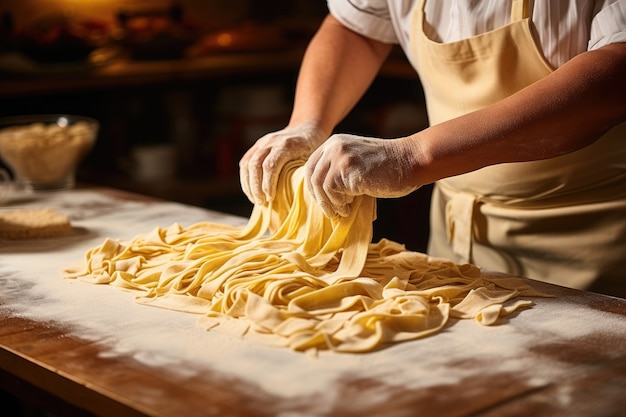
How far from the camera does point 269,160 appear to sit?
7.29 ft

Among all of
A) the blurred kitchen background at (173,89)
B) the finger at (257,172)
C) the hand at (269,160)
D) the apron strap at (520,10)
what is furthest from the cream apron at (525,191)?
the blurred kitchen background at (173,89)

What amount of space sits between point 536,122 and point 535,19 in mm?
389

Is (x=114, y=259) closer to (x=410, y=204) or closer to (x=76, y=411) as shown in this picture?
(x=76, y=411)

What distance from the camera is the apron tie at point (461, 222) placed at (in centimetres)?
246

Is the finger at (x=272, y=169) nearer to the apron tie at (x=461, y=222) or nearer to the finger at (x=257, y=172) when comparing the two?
the finger at (x=257, y=172)

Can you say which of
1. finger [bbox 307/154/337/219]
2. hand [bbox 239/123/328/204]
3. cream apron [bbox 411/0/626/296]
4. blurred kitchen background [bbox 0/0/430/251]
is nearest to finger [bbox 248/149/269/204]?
hand [bbox 239/123/328/204]

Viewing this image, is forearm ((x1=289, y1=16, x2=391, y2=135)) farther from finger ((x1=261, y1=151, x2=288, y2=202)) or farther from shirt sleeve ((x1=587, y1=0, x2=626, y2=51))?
shirt sleeve ((x1=587, y1=0, x2=626, y2=51))

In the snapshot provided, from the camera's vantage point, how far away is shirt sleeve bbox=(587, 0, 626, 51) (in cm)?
198

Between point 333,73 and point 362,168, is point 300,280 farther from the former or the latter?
point 333,73

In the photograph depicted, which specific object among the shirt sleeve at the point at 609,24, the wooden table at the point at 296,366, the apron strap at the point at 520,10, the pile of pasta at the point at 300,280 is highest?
the apron strap at the point at 520,10

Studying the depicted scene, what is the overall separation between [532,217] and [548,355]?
2.58ft

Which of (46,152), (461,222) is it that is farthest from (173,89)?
(461,222)

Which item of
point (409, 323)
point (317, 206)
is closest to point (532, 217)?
point (317, 206)

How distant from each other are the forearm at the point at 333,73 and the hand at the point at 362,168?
53 centimetres
